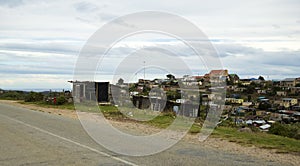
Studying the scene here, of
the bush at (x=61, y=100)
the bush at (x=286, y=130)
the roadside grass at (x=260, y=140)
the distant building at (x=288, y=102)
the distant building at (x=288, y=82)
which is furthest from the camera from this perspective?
the bush at (x=61, y=100)

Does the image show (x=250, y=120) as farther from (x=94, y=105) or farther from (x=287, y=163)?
(x=94, y=105)

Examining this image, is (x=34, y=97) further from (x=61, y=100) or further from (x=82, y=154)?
(x=82, y=154)

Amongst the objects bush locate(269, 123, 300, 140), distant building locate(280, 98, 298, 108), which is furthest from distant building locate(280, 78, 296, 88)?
bush locate(269, 123, 300, 140)

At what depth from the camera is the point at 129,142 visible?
1170 centimetres

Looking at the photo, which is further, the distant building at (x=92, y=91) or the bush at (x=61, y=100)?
the bush at (x=61, y=100)

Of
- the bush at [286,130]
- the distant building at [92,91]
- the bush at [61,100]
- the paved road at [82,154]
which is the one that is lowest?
the paved road at [82,154]

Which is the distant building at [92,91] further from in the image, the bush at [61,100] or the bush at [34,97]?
the bush at [34,97]

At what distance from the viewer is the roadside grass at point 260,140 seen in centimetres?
1109

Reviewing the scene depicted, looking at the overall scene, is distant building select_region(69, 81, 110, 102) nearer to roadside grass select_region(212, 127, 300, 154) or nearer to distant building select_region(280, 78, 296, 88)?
distant building select_region(280, 78, 296, 88)

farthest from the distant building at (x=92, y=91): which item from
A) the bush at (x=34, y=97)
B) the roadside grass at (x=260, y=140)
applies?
the roadside grass at (x=260, y=140)

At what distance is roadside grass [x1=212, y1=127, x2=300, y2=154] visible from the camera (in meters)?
11.1

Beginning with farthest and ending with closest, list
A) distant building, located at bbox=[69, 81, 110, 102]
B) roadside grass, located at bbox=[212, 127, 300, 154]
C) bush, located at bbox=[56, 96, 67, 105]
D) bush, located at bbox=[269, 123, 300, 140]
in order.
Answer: bush, located at bbox=[56, 96, 67, 105] < distant building, located at bbox=[69, 81, 110, 102] < bush, located at bbox=[269, 123, 300, 140] < roadside grass, located at bbox=[212, 127, 300, 154]

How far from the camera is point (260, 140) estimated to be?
1244 centimetres

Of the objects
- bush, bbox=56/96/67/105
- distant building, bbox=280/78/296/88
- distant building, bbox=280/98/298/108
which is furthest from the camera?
bush, bbox=56/96/67/105
